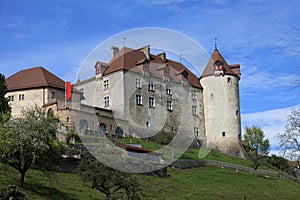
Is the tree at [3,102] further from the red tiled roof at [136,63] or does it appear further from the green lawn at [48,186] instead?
the red tiled roof at [136,63]

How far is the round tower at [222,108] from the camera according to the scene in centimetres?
7531

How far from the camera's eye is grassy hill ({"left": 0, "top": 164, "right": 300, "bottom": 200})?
3372 cm

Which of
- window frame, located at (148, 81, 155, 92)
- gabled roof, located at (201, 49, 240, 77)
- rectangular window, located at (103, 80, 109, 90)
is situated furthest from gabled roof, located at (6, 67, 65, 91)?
gabled roof, located at (201, 49, 240, 77)

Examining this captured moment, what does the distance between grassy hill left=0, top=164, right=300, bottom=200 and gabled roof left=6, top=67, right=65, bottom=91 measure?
23.8 meters

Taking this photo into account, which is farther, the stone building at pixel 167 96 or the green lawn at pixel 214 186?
the stone building at pixel 167 96

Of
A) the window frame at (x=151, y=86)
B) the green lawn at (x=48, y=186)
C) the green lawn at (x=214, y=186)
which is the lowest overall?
the green lawn at (x=214, y=186)

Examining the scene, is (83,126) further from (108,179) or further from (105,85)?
(108,179)

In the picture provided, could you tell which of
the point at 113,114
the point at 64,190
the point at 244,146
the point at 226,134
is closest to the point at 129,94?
the point at 113,114

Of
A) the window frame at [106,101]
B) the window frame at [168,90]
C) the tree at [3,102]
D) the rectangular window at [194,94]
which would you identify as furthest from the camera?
the rectangular window at [194,94]

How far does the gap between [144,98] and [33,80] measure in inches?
599

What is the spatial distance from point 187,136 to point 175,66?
1220 centimetres

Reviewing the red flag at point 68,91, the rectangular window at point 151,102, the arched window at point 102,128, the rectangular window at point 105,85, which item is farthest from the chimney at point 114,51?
the arched window at point 102,128

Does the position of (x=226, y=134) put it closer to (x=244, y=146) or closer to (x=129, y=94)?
(x=244, y=146)

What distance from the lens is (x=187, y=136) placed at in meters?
75.6
